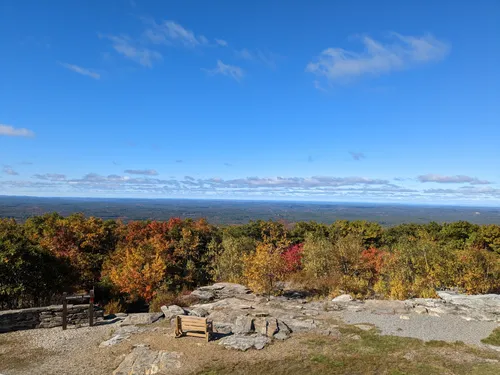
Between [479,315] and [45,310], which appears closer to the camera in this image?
[45,310]

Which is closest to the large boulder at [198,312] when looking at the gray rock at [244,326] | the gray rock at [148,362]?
the gray rock at [244,326]

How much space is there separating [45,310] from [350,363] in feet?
45.6

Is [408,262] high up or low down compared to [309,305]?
up

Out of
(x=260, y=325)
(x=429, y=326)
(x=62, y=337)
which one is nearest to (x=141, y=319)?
(x=62, y=337)

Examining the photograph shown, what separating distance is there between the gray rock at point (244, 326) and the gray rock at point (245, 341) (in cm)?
51

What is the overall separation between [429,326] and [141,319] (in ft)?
45.6

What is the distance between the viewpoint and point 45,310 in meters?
16.0

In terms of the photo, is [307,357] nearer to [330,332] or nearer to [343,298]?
[330,332]

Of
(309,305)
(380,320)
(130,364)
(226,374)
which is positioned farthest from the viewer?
(309,305)

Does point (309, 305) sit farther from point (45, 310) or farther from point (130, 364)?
point (45, 310)

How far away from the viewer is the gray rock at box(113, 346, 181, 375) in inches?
447

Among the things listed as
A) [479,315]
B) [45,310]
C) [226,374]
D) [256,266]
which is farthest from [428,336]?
[45,310]

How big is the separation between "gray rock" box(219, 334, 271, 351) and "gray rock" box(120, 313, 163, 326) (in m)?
4.80

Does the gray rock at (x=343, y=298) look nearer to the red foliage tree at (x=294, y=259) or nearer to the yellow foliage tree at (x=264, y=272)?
the yellow foliage tree at (x=264, y=272)
